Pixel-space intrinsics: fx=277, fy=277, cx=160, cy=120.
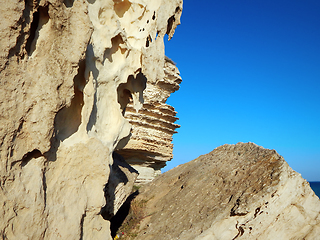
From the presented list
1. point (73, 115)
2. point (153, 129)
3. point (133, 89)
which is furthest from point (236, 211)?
point (153, 129)

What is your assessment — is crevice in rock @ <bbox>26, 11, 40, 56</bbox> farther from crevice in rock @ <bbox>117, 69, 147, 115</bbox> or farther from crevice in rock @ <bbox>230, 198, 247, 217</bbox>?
crevice in rock @ <bbox>230, 198, 247, 217</bbox>

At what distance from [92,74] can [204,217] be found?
11.9ft

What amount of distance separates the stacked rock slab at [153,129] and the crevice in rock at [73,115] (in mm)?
7002

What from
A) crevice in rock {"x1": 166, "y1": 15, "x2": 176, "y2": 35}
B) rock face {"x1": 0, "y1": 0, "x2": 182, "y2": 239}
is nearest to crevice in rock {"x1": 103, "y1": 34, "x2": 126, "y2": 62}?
rock face {"x1": 0, "y1": 0, "x2": 182, "y2": 239}

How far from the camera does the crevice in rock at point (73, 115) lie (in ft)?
13.8

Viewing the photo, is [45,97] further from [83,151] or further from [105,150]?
[105,150]

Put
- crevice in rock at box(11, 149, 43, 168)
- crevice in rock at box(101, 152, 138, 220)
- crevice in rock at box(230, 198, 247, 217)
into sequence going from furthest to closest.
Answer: crevice in rock at box(101, 152, 138, 220)
crevice in rock at box(230, 198, 247, 217)
crevice in rock at box(11, 149, 43, 168)

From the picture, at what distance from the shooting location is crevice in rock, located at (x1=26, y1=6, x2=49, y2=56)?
3797mm

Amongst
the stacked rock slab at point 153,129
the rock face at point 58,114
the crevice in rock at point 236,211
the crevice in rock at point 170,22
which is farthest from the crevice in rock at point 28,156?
the stacked rock slab at point 153,129

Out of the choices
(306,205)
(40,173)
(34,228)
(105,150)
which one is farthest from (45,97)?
(306,205)

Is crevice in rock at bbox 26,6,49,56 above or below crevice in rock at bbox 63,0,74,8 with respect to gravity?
below

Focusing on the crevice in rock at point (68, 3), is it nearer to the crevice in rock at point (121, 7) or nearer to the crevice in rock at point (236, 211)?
the crevice in rock at point (121, 7)

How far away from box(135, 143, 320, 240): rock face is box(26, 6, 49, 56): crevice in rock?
4.27 metres

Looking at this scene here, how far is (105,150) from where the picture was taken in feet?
15.3
